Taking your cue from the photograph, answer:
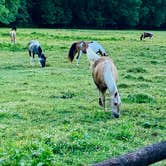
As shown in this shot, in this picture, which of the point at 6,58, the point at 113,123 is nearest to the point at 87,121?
the point at 113,123

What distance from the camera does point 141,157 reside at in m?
5.25

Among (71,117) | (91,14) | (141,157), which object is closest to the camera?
(141,157)

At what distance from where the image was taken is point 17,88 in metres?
16.7

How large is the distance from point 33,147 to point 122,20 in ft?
254

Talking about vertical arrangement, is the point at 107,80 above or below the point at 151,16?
above

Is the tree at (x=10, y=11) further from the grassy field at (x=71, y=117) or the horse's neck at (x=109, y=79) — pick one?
the horse's neck at (x=109, y=79)

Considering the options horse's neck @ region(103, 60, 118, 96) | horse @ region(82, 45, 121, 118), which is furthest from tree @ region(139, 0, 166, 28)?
horse's neck @ region(103, 60, 118, 96)

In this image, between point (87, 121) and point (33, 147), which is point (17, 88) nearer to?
point (87, 121)

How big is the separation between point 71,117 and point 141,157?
22.4 feet


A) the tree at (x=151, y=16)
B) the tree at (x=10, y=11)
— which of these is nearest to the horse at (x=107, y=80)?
the tree at (x=10, y=11)

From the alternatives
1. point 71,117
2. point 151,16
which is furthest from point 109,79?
point 151,16

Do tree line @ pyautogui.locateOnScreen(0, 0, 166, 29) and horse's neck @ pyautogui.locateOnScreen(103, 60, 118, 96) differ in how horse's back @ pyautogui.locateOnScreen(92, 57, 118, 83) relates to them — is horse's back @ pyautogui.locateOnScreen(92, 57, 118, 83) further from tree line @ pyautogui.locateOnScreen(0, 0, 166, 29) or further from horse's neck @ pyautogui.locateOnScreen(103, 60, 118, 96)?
tree line @ pyautogui.locateOnScreen(0, 0, 166, 29)

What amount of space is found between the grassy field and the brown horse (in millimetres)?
318

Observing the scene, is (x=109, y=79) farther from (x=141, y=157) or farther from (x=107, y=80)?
(x=141, y=157)
